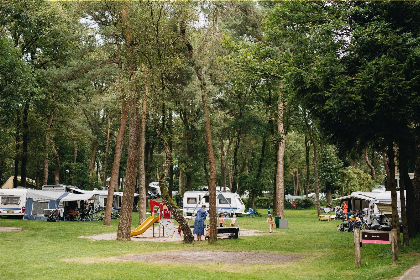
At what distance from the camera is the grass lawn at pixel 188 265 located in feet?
34.3

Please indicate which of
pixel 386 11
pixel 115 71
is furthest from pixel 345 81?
pixel 115 71

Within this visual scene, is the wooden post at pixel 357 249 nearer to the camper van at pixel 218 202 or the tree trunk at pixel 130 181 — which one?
the tree trunk at pixel 130 181

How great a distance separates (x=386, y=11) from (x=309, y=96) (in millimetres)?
3222

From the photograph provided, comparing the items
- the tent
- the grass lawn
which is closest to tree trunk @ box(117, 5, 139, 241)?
the grass lawn

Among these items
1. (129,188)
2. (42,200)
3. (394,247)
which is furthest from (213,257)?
(42,200)

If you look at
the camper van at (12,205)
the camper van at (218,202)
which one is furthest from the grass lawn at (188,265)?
the camper van at (218,202)

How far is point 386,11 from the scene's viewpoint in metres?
13.2

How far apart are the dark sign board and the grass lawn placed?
52 cm

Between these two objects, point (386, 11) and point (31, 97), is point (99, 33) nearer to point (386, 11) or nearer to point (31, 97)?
point (31, 97)

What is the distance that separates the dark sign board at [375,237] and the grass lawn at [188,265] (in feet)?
1.69

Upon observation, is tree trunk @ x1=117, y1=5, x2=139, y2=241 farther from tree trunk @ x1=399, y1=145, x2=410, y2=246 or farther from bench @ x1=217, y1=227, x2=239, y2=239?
tree trunk @ x1=399, y1=145, x2=410, y2=246

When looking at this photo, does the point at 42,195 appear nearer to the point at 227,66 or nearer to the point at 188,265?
the point at 227,66

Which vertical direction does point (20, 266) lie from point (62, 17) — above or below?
below

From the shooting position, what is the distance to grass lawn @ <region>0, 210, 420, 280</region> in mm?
10453
